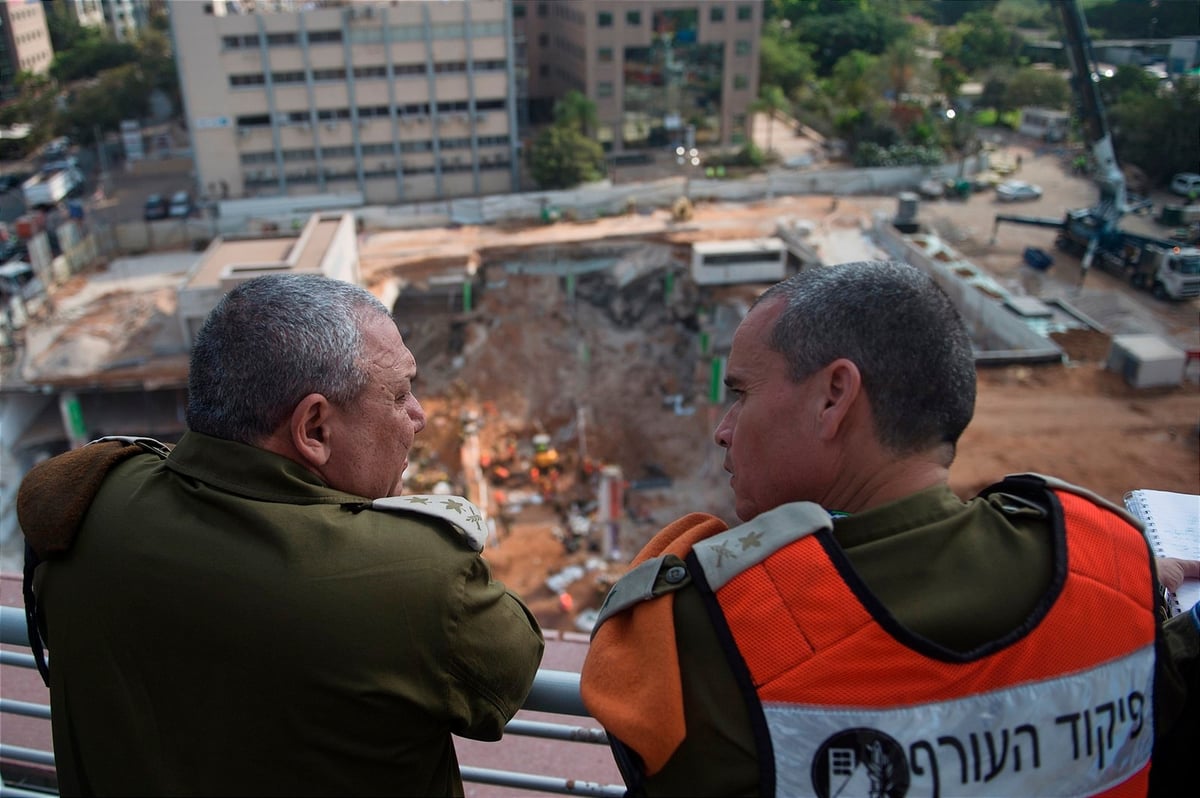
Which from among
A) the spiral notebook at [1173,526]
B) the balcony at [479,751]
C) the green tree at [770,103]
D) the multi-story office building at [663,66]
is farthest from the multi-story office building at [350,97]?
the spiral notebook at [1173,526]

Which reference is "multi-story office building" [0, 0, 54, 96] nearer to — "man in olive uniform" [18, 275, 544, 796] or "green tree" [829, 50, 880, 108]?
"green tree" [829, 50, 880, 108]

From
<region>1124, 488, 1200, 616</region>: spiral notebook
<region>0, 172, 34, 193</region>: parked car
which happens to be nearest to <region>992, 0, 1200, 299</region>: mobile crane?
<region>1124, 488, 1200, 616</region>: spiral notebook

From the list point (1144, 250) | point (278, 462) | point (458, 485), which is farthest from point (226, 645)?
point (1144, 250)

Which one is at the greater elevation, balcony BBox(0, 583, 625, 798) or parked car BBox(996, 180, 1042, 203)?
balcony BBox(0, 583, 625, 798)

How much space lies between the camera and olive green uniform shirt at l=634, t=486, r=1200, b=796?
1.34m

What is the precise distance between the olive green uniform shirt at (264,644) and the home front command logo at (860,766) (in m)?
0.55

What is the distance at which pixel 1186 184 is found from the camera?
62.5ft

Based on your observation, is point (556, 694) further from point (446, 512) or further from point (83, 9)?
point (83, 9)

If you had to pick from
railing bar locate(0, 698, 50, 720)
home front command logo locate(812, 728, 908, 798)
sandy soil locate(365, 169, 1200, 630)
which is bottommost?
sandy soil locate(365, 169, 1200, 630)

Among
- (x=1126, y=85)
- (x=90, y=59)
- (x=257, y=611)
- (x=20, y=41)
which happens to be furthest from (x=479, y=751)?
(x=20, y=41)

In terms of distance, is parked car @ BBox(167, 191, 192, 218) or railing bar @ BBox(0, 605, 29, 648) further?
parked car @ BBox(167, 191, 192, 218)

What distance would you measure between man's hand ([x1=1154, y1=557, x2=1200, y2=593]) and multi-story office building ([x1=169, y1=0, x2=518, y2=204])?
28.0 meters

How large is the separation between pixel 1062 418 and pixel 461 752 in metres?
13.2

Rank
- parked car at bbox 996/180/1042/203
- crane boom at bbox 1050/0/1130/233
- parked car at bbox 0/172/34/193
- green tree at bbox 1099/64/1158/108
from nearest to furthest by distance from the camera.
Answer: green tree at bbox 1099/64/1158/108
crane boom at bbox 1050/0/1130/233
parked car at bbox 996/180/1042/203
parked car at bbox 0/172/34/193
